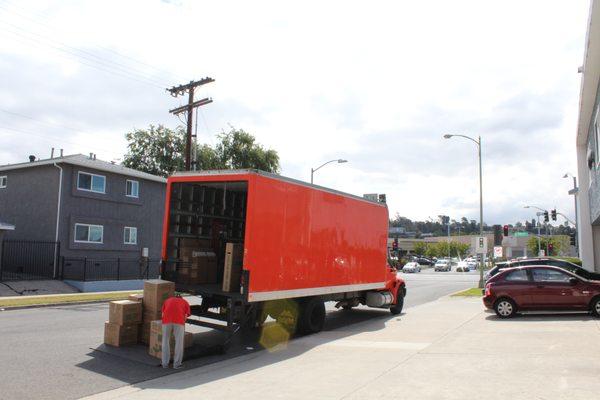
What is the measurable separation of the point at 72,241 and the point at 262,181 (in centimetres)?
2041

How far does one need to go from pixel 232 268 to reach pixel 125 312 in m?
2.20

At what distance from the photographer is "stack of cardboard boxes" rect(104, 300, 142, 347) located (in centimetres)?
1000

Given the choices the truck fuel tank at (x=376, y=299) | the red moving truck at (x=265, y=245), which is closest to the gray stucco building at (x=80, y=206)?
the red moving truck at (x=265, y=245)

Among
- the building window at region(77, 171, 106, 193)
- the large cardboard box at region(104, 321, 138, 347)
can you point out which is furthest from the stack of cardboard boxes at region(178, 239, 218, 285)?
the building window at region(77, 171, 106, 193)

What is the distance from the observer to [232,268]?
34.7 ft

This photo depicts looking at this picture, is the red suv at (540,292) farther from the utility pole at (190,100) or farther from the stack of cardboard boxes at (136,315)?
the utility pole at (190,100)

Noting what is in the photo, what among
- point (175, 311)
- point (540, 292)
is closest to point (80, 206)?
point (175, 311)

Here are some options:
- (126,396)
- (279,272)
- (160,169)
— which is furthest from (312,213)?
(160,169)

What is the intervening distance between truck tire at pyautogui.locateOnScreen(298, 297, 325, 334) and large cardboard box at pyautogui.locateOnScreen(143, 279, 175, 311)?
3277mm

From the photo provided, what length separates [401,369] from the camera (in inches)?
327

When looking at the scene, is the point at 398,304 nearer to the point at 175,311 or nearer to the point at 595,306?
the point at 595,306

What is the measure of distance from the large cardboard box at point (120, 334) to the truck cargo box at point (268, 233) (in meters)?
1.39

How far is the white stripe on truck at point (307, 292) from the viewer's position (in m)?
10.2

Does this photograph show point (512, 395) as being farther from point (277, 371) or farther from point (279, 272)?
point (279, 272)
